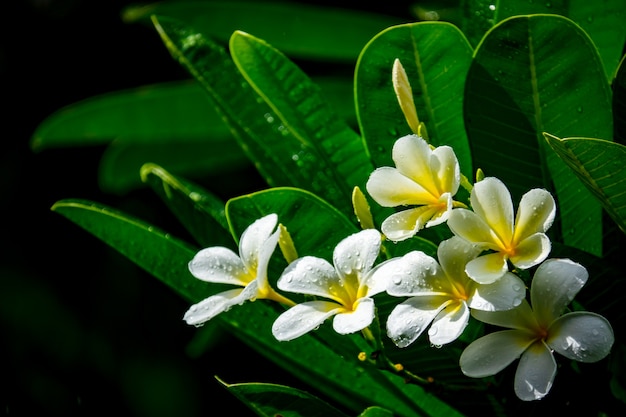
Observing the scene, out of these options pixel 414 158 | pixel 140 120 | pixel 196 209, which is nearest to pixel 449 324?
pixel 414 158

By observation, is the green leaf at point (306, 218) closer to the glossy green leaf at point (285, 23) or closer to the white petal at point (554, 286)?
the white petal at point (554, 286)

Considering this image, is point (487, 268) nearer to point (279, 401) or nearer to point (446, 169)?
point (446, 169)

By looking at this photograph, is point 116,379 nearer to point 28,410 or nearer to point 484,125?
point 28,410

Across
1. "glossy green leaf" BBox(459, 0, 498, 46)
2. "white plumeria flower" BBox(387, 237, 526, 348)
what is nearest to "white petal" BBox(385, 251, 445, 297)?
"white plumeria flower" BBox(387, 237, 526, 348)

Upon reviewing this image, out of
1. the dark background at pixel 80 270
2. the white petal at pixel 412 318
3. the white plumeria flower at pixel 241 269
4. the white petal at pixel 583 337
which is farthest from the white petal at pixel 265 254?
the dark background at pixel 80 270

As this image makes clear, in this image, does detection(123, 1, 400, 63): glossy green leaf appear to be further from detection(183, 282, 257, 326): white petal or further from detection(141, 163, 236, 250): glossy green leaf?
detection(183, 282, 257, 326): white petal

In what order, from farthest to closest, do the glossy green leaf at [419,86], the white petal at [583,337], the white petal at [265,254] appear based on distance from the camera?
the glossy green leaf at [419,86]
the white petal at [265,254]
the white petal at [583,337]
